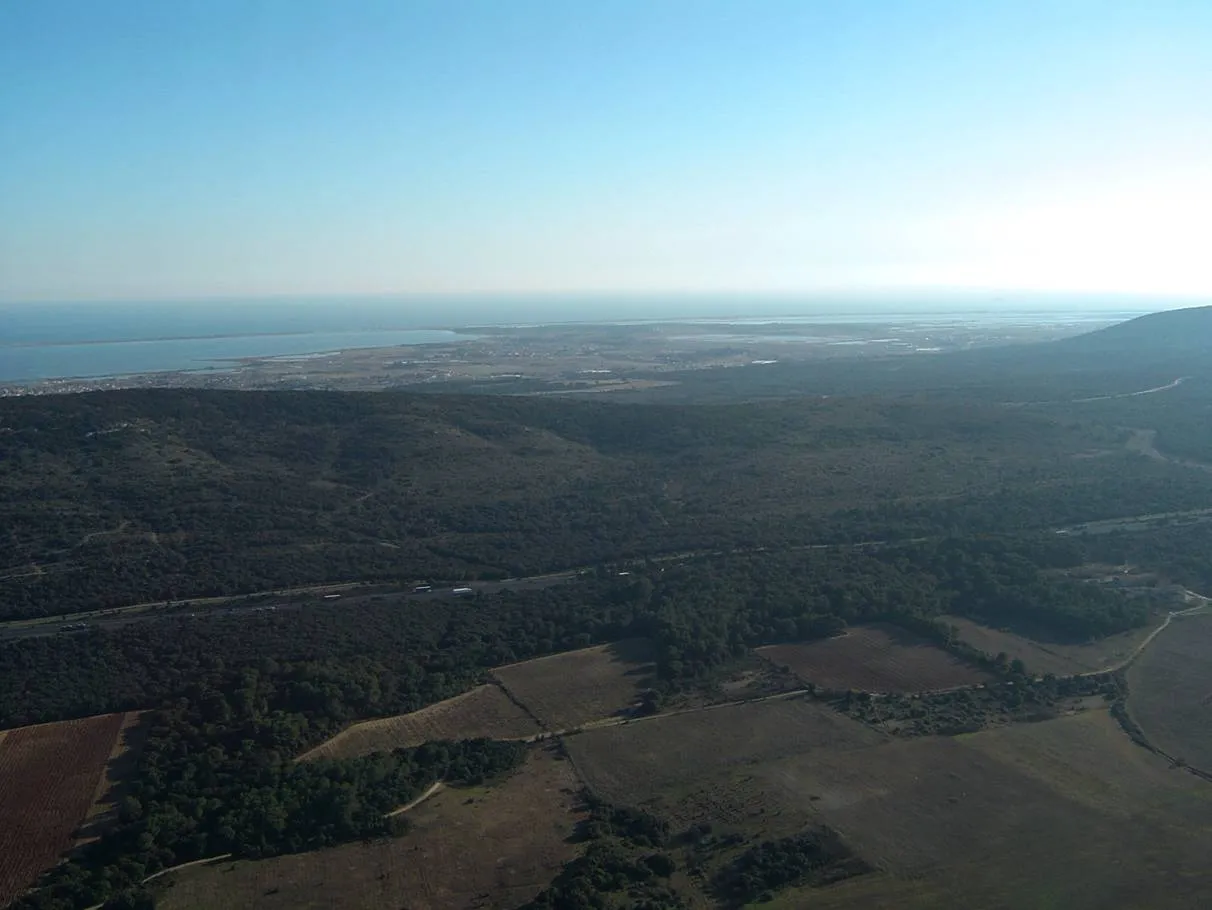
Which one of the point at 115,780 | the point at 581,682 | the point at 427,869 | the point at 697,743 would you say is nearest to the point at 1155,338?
the point at 581,682

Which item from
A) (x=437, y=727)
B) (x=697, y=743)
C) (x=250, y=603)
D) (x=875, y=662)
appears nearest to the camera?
(x=697, y=743)

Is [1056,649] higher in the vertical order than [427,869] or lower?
lower

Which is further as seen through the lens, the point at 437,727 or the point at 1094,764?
the point at 437,727

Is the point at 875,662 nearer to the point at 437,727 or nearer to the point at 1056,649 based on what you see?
the point at 1056,649

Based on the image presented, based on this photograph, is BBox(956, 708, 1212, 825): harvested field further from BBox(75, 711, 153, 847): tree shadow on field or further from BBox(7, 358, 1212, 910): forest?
BBox(75, 711, 153, 847): tree shadow on field

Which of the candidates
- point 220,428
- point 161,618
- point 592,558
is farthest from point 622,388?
point 161,618

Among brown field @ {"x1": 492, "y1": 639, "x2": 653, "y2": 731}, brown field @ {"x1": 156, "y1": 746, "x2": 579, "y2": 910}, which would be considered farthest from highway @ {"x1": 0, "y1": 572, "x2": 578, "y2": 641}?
brown field @ {"x1": 156, "y1": 746, "x2": 579, "y2": 910}

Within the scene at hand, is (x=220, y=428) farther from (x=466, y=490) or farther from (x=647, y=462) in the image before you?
(x=647, y=462)
